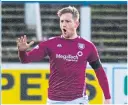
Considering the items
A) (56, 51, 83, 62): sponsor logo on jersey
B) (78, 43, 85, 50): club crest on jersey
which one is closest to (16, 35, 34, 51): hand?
(56, 51, 83, 62): sponsor logo on jersey

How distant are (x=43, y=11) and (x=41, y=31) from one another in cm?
30

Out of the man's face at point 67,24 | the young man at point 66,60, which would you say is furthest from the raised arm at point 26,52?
the man's face at point 67,24

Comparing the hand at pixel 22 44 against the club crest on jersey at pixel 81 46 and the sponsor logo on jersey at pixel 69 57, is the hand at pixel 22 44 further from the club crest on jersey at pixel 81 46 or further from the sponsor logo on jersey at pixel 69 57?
the club crest on jersey at pixel 81 46

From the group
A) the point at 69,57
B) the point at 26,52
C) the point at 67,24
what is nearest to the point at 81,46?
the point at 69,57

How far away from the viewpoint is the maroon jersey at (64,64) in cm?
581

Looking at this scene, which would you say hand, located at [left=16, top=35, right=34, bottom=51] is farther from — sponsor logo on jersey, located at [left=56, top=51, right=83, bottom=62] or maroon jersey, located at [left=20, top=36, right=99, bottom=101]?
sponsor logo on jersey, located at [left=56, top=51, right=83, bottom=62]

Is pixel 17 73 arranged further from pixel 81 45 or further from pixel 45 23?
pixel 81 45

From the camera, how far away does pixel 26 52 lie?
19.0 ft

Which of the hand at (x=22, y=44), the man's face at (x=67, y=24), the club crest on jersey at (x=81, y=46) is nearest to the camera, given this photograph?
the hand at (x=22, y=44)

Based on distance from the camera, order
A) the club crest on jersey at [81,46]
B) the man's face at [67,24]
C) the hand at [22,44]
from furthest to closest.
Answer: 1. the club crest on jersey at [81,46]
2. the man's face at [67,24]
3. the hand at [22,44]

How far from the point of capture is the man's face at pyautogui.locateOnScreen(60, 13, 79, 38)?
577 centimetres

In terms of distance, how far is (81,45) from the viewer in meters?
5.94

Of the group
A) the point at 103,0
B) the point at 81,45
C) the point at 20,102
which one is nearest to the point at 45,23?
the point at 20,102

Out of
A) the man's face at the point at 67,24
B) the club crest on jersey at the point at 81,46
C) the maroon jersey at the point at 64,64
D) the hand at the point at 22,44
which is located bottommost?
the maroon jersey at the point at 64,64
